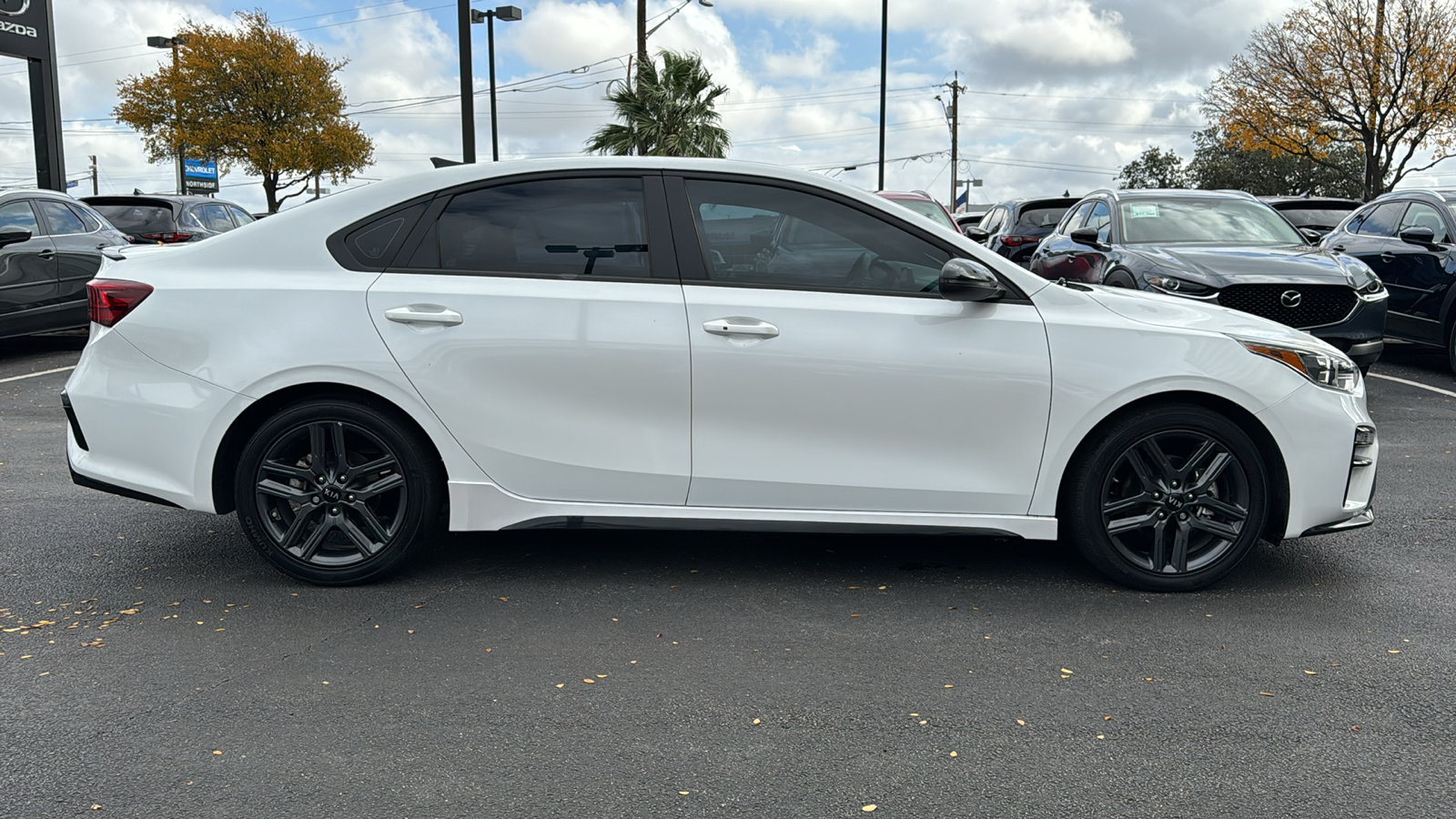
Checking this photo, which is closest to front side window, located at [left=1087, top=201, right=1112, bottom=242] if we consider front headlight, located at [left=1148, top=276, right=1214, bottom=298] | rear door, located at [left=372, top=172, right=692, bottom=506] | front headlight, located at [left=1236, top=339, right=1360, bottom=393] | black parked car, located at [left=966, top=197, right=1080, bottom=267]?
front headlight, located at [left=1148, top=276, right=1214, bottom=298]

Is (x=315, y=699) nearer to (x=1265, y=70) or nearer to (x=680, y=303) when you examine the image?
(x=680, y=303)

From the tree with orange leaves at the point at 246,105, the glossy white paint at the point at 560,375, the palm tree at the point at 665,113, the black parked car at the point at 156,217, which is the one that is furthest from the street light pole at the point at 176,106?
the glossy white paint at the point at 560,375

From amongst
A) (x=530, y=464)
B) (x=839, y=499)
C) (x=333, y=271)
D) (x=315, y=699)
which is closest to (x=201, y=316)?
(x=333, y=271)

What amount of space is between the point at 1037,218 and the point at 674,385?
14392mm

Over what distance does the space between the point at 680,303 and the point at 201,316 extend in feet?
5.90

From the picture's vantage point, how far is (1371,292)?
8.94m

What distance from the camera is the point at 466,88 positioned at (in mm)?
15406

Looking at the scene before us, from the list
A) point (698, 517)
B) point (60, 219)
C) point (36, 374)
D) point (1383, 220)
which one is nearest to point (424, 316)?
point (698, 517)

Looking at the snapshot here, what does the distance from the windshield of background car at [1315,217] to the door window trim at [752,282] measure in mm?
13572

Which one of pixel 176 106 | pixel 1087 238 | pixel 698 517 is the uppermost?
pixel 176 106

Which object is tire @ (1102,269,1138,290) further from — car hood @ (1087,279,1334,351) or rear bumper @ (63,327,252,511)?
rear bumper @ (63,327,252,511)

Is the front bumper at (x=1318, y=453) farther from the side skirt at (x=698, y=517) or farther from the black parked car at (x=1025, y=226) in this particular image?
the black parked car at (x=1025, y=226)

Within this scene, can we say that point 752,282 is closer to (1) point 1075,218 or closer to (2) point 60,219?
(1) point 1075,218

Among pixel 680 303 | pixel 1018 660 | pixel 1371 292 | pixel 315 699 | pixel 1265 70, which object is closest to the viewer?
pixel 315 699
